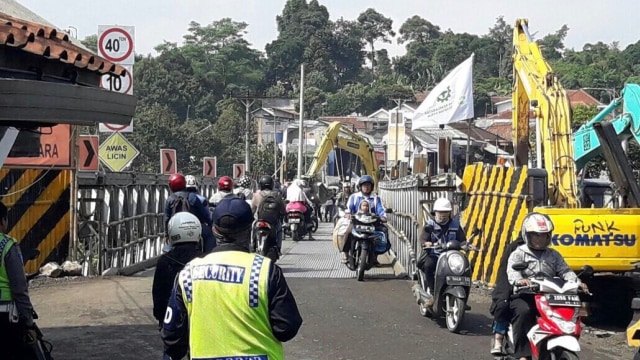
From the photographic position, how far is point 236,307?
432cm

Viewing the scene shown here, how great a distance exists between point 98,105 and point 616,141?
8806mm

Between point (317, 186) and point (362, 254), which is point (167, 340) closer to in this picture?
point (362, 254)

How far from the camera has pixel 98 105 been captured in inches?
233

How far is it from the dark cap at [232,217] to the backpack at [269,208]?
29.0ft

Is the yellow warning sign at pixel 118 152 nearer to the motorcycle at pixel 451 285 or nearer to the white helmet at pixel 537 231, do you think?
the motorcycle at pixel 451 285

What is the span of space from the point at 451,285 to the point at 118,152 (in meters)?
9.54

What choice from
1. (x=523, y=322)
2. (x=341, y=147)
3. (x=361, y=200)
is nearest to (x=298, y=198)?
(x=361, y=200)

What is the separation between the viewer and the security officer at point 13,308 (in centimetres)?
618

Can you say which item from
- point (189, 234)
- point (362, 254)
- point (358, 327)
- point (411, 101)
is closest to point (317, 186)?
point (362, 254)

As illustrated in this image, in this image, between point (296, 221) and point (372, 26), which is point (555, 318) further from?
point (372, 26)

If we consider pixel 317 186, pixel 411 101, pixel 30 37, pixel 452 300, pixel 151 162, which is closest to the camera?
pixel 30 37

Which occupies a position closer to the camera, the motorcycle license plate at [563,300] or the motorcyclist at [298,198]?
the motorcycle license plate at [563,300]

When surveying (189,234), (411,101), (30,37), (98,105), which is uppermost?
(411,101)

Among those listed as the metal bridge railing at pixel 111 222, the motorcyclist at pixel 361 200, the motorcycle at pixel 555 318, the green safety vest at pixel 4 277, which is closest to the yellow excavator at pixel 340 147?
the metal bridge railing at pixel 111 222
